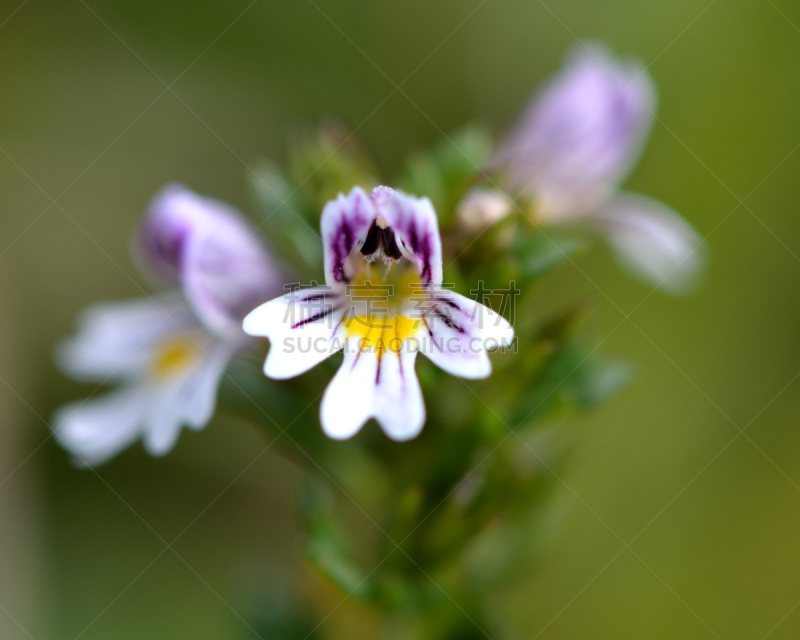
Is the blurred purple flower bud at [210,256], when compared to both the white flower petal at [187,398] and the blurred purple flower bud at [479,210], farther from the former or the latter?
the blurred purple flower bud at [479,210]

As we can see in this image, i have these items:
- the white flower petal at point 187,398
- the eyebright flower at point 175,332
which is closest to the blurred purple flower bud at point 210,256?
the eyebright flower at point 175,332

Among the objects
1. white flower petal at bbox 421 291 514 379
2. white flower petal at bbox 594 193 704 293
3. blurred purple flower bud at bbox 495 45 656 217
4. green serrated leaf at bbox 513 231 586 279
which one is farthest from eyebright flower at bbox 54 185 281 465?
white flower petal at bbox 594 193 704 293

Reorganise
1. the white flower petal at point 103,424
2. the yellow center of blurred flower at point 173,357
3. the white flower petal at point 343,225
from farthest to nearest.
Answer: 1. the yellow center of blurred flower at point 173,357
2. the white flower petal at point 103,424
3. the white flower petal at point 343,225

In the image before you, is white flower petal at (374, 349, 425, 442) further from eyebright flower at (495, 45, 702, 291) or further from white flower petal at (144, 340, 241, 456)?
eyebright flower at (495, 45, 702, 291)

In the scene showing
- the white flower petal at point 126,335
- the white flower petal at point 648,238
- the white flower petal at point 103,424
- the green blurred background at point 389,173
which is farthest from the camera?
the green blurred background at point 389,173

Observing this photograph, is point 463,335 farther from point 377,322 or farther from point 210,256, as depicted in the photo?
point 210,256

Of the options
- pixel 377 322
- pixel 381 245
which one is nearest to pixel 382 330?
pixel 377 322

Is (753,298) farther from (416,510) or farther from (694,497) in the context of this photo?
(416,510)
